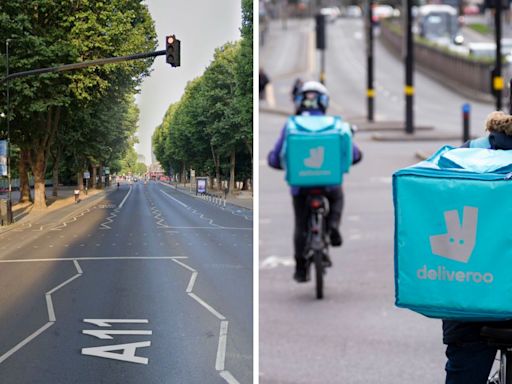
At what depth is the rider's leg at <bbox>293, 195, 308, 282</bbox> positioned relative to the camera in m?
4.54

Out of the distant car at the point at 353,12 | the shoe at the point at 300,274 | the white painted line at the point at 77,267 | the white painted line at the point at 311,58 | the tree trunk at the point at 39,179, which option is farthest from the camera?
the distant car at the point at 353,12

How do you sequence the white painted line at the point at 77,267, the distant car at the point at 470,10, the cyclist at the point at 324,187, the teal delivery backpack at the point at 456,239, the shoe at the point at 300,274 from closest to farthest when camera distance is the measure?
the teal delivery backpack at the point at 456,239 < the cyclist at the point at 324,187 < the shoe at the point at 300,274 < the white painted line at the point at 77,267 < the distant car at the point at 470,10

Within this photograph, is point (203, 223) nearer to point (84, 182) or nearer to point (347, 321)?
point (84, 182)

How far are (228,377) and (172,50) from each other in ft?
4.92

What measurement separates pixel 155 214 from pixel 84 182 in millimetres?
374

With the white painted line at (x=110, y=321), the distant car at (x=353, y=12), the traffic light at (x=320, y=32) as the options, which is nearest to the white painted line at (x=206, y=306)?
the white painted line at (x=110, y=321)

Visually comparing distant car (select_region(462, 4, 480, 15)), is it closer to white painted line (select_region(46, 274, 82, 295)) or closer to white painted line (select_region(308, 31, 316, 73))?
white painted line (select_region(308, 31, 316, 73))

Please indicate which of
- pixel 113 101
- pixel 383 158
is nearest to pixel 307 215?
pixel 113 101

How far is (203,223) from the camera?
218 inches

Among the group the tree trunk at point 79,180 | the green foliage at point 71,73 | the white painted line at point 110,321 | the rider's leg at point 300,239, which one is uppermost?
the green foliage at point 71,73

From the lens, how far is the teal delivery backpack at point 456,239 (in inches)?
126

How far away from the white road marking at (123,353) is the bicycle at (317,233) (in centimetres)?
77

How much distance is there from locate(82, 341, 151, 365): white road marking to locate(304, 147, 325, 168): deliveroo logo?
3.65ft

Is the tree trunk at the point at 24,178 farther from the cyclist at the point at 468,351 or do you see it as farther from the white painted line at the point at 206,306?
the cyclist at the point at 468,351
